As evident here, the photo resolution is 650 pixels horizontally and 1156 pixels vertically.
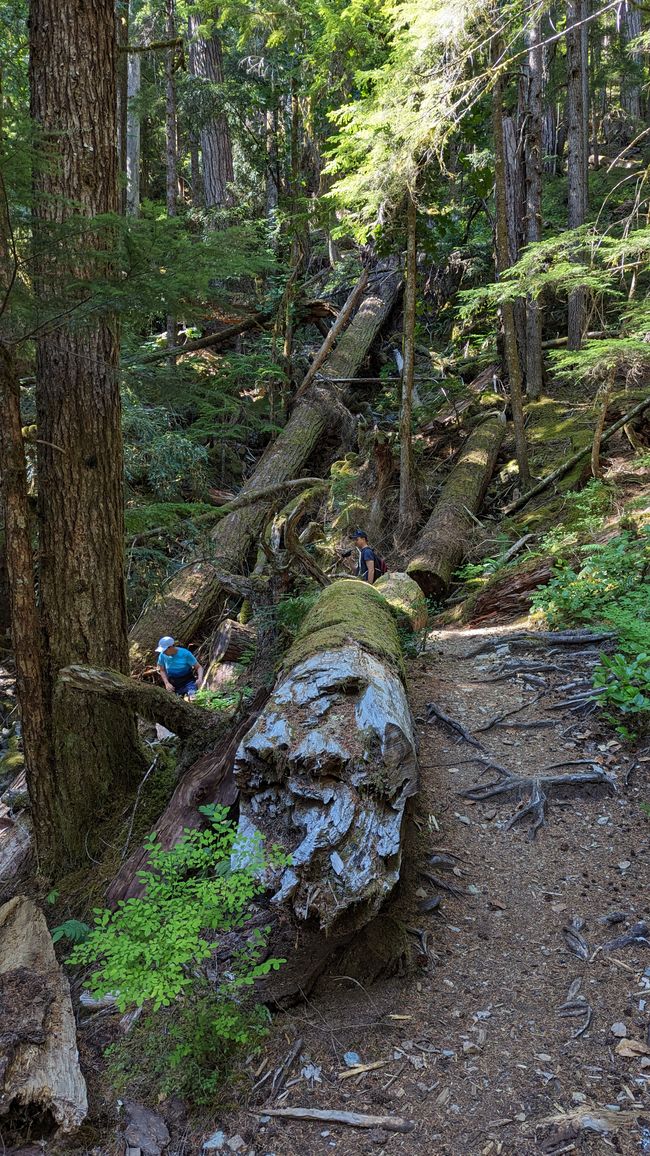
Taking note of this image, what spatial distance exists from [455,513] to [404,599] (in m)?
3.66

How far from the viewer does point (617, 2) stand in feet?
19.0

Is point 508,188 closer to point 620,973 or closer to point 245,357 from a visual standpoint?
point 245,357

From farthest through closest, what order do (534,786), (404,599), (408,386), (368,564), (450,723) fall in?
(408,386) < (368,564) < (404,599) < (450,723) < (534,786)

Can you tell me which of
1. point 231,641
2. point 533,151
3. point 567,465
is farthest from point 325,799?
point 533,151

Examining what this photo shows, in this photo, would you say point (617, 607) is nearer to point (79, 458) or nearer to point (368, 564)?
point (368, 564)

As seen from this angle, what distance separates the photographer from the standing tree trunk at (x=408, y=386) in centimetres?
1122

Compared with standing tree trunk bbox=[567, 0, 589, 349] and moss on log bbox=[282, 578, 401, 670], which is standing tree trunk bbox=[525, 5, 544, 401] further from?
moss on log bbox=[282, 578, 401, 670]

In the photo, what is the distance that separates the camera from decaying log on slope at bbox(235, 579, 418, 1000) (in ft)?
10.0

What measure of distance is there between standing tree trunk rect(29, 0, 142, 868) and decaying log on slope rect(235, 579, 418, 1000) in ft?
5.23

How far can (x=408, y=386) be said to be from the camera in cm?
1180

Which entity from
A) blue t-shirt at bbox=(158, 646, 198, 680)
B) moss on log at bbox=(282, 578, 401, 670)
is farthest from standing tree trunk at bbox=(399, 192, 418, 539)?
moss on log at bbox=(282, 578, 401, 670)

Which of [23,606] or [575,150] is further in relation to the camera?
[575,150]

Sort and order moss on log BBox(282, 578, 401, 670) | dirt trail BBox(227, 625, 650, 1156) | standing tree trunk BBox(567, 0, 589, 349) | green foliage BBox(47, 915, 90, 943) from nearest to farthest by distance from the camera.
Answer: dirt trail BBox(227, 625, 650, 1156) < green foliage BBox(47, 915, 90, 943) < moss on log BBox(282, 578, 401, 670) < standing tree trunk BBox(567, 0, 589, 349)

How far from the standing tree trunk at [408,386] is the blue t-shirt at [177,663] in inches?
201
